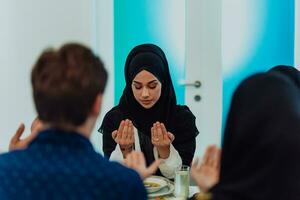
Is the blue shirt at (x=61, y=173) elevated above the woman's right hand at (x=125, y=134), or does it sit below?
above

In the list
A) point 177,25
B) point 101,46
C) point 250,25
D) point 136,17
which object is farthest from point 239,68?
point 101,46

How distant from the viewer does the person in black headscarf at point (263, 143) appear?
36.4 inches

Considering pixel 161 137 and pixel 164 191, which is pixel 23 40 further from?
pixel 164 191

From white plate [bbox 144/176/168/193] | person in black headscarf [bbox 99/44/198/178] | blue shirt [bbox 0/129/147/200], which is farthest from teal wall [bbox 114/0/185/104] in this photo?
blue shirt [bbox 0/129/147/200]

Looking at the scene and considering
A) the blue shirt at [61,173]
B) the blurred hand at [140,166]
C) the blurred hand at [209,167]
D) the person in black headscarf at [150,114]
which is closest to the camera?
the blue shirt at [61,173]

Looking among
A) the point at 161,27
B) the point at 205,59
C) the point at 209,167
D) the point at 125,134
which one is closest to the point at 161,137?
the point at 125,134

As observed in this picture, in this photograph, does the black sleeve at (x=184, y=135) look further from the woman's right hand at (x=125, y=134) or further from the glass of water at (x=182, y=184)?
the glass of water at (x=182, y=184)

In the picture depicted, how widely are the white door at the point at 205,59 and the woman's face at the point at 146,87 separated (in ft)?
3.43

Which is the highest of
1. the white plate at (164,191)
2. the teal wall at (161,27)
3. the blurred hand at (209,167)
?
the teal wall at (161,27)

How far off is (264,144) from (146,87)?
3.95 ft

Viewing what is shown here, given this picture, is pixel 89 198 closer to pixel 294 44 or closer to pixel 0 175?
pixel 0 175

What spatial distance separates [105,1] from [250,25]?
3.74ft

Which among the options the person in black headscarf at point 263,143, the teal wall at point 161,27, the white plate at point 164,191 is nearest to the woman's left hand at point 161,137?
the white plate at point 164,191

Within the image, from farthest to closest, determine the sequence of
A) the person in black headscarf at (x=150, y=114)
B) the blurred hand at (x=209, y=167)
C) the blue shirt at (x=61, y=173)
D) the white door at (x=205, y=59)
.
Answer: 1. the white door at (x=205, y=59)
2. the person in black headscarf at (x=150, y=114)
3. the blurred hand at (x=209, y=167)
4. the blue shirt at (x=61, y=173)
